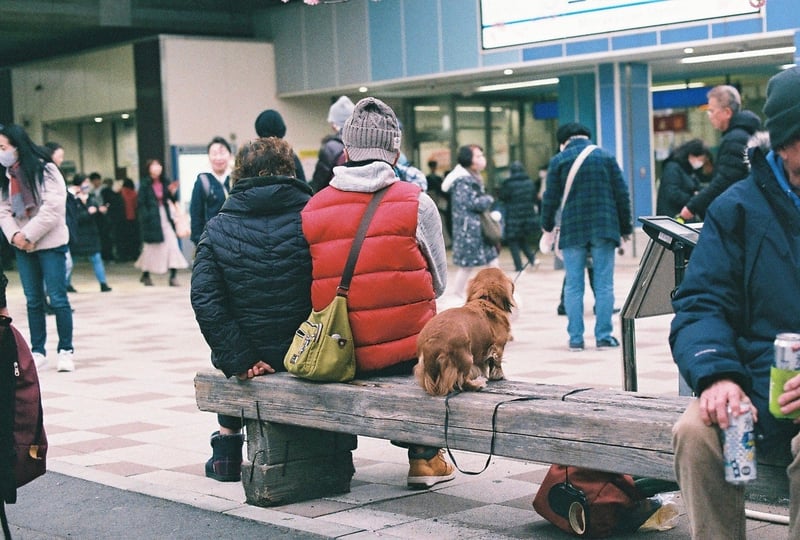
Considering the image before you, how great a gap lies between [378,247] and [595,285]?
4.97m

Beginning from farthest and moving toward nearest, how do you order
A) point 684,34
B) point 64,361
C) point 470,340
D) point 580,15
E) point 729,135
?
point 580,15 → point 684,34 → point 64,361 → point 729,135 → point 470,340

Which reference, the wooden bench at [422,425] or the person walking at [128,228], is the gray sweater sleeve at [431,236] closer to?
the wooden bench at [422,425]

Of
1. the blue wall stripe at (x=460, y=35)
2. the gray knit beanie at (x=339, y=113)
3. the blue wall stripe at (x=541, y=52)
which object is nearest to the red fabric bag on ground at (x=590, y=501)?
the gray knit beanie at (x=339, y=113)

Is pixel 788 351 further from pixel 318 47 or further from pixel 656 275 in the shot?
pixel 318 47

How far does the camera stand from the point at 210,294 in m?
5.18

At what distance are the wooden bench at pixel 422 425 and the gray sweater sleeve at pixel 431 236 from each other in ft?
1.70

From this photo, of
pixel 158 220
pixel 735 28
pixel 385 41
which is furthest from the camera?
pixel 385 41

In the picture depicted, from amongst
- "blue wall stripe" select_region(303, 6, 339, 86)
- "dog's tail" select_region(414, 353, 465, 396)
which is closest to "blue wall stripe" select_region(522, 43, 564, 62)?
"blue wall stripe" select_region(303, 6, 339, 86)

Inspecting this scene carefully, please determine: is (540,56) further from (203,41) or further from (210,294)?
(210,294)

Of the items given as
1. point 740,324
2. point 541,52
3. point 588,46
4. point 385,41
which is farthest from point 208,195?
point 385,41

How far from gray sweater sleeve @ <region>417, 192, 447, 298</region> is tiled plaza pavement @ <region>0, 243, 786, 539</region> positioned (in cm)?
100

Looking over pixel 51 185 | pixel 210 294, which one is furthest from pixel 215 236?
pixel 51 185

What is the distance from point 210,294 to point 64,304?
4.69m

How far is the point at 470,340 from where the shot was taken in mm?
4703
